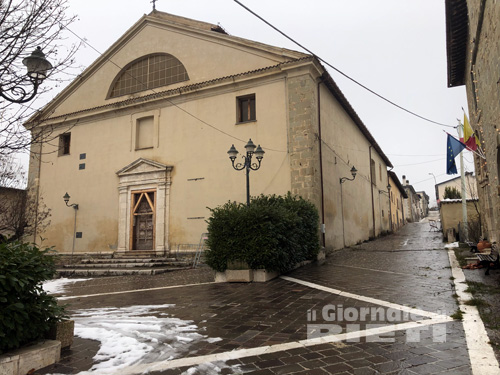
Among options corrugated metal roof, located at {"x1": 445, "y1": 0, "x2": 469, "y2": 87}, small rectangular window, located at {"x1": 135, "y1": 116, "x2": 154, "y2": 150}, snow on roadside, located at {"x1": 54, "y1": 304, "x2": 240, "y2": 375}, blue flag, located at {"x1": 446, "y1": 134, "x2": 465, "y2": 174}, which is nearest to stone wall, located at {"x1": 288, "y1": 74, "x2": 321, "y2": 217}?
blue flag, located at {"x1": 446, "y1": 134, "x2": 465, "y2": 174}

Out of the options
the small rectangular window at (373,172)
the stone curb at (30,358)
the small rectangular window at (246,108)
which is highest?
the small rectangular window at (246,108)

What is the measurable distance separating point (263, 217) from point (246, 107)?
6815 millimetres

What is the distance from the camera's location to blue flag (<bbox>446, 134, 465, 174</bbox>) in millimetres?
12539

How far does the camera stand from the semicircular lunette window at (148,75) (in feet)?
50.8

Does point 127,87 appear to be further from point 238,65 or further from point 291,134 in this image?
point 291,134

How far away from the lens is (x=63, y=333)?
12.3ft

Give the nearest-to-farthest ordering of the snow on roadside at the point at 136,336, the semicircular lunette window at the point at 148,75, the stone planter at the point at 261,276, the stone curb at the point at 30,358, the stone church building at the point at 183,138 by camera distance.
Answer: the stone curb at the point at 30,358 < the snow on roadside at the point at 136,336 < the stone planter at the point at 261,276 < the stone church building at the point at 183,138 < the semicircular lunette window at the point at 148,75

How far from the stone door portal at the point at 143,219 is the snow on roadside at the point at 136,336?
9191mm

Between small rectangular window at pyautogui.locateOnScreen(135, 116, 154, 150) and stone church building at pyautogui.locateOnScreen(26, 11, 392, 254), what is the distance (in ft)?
0.16

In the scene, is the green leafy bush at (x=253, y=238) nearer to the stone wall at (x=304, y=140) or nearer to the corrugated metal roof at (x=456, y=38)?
the stone wall at (x=304, y=140)

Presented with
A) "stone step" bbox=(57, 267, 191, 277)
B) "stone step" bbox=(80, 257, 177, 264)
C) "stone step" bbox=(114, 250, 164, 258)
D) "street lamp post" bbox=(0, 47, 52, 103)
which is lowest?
"stone step" bbox=(57, 267, 191, 277)

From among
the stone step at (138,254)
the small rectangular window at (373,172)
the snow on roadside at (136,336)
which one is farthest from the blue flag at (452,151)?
A: the stone step at (138,254)

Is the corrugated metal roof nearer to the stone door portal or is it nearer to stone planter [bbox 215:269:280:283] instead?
stone planter [bbox 215:269:280:283]

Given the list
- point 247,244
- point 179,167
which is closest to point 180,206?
point 179,167
